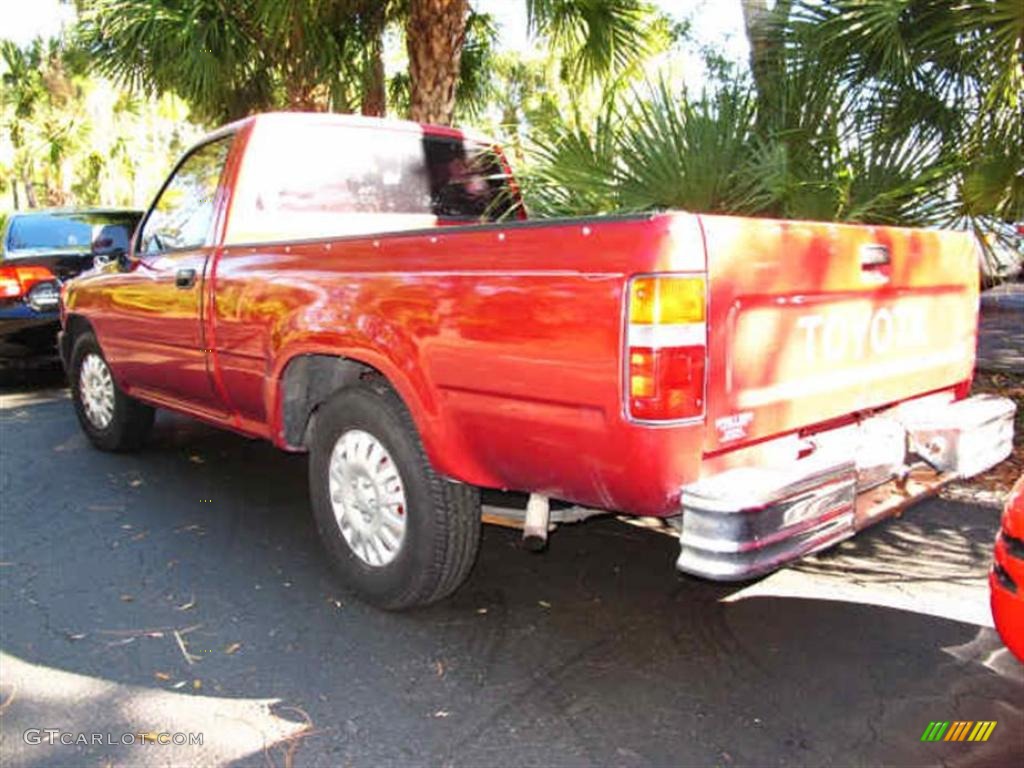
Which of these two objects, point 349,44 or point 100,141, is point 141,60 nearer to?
point 349,44

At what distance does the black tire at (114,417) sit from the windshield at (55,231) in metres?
2.55

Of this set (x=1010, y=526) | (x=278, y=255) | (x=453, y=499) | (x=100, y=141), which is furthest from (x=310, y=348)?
(x=100, y=141)

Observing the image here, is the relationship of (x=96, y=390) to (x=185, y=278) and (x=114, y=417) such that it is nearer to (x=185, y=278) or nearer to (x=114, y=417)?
(x=114, y=417)

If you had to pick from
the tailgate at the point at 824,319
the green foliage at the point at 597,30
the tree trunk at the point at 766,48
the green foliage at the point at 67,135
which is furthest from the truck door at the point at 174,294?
the green foliage at the point at 67,135

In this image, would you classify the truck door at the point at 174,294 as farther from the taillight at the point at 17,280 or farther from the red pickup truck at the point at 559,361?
the taillight at the point at 17,280

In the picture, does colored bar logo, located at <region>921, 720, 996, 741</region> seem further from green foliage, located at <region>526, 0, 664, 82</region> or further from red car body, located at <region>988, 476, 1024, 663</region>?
green foliage, located at <region>526, 0, 664, 82</region>

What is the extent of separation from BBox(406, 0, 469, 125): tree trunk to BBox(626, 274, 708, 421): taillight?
282 inches

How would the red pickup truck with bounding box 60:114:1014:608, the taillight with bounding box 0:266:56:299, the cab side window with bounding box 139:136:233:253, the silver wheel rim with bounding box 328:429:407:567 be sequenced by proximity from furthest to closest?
the taillight with bounding box 0:266:56:299 < the cab side window with bounding box 139:136:233:253 < the silver wheel rim with bounding box 328:429:407:567 < the red pickup truck with bounding box 60:114:1014:608

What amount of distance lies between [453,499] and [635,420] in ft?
3.24

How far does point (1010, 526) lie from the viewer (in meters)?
2.46

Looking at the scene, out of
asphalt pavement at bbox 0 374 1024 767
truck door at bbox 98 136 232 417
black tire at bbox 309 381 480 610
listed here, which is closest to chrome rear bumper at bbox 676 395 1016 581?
asphalt pavement at bbox 0 374 1024 767

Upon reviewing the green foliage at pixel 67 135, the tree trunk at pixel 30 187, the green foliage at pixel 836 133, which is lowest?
the green foliage at pixel 836 133

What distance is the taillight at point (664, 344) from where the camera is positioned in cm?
244

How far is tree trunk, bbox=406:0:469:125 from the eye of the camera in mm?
8844
